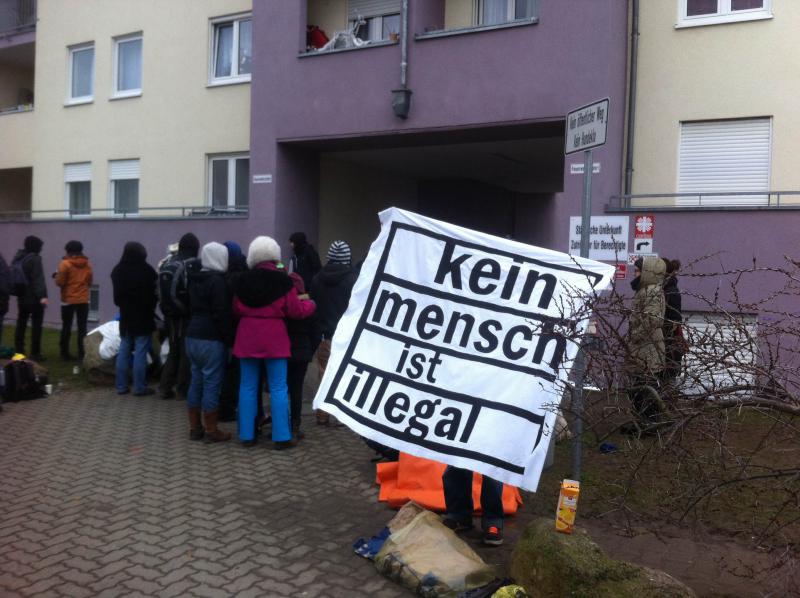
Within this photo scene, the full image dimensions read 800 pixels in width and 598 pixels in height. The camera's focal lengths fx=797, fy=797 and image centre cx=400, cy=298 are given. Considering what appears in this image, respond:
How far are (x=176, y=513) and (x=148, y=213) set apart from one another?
1179cm

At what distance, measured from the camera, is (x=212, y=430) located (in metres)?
7.61

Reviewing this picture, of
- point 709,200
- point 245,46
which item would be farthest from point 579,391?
point 245,46

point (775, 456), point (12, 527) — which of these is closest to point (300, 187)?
point (12, 527)

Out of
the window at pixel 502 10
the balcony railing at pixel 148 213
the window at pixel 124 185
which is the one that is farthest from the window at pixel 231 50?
the window at pixel 502 10

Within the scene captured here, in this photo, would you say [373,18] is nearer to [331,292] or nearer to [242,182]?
[242,182]

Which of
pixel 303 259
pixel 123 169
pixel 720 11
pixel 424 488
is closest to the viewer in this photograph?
pixel 424 488

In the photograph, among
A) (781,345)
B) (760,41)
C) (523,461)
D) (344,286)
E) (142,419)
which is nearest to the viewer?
(781,345)

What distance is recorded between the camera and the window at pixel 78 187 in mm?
17797

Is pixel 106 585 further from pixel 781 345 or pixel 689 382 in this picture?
pixel 781 345

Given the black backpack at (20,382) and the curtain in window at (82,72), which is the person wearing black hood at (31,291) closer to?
the black backpack at (20,382)

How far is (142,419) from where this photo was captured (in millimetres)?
8688

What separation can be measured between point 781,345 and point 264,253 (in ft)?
15.3

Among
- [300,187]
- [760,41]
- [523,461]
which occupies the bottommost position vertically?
[523,461]

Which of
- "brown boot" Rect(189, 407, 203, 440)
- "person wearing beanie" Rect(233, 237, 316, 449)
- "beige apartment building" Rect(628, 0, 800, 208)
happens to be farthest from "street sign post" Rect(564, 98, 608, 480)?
"beige apartment building" Rect(628, 0, 800, 208)
